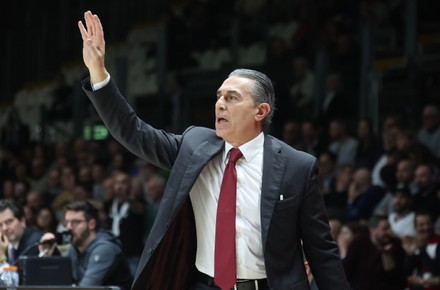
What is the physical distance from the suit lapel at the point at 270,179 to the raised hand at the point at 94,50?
870 mm

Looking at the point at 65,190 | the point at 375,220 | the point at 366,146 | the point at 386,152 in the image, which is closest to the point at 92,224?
the point at 375,220

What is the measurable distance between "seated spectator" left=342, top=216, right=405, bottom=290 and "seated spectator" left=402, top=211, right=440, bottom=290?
4.7 inches

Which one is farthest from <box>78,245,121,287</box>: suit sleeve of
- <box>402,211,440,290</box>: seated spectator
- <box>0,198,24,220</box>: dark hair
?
<box>402,211,440,290</box>: seated spectator

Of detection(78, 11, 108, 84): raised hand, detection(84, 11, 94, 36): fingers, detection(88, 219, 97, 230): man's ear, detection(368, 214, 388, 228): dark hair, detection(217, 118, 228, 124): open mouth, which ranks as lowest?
detection(368, 214, 388, 228): dark hair

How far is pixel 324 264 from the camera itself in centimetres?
520

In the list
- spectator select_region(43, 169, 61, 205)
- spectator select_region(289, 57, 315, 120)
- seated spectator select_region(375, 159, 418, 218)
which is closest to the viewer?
seated spectator select_region(375, 159, 418, 218)

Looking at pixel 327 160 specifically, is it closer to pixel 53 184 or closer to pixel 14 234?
pixel 53 184

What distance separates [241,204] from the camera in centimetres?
516

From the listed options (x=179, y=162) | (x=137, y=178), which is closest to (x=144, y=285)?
(x=179, y=162)

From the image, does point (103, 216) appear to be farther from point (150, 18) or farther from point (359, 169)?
point (150, 18)

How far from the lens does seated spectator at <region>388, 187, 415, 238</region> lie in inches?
424

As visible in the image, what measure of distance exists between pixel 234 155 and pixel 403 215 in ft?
19.2

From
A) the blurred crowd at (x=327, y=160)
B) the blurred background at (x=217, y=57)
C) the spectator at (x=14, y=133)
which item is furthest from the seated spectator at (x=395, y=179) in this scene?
the spectator at (x=14, y=133)

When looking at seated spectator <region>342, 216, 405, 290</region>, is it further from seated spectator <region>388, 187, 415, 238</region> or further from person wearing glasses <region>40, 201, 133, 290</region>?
person wearing glasses <region>40, 201, 133, 290</region>
